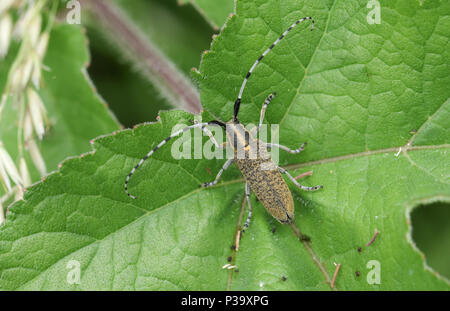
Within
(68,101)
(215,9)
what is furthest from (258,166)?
(68,101)

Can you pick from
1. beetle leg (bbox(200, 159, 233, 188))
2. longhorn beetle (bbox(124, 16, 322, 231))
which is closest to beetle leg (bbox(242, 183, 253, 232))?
longhorn beetle (bbox(124, 16, 322, 231))

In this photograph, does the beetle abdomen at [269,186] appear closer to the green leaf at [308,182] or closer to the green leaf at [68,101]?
the green leaf at [308,182]

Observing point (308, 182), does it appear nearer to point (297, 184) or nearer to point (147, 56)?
point (297, 184)

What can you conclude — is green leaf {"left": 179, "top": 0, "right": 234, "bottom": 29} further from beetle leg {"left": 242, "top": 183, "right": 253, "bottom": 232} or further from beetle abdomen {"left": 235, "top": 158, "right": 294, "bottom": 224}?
beetle leg {"left": 242, "top": 183, "right": 253, "bottom": 232}

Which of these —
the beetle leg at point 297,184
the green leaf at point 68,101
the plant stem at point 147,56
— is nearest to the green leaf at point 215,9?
the plant stem at point 147,56

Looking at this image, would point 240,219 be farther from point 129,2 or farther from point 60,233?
point 129,2

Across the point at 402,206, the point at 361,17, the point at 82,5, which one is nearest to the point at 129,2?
the point at 82,5
